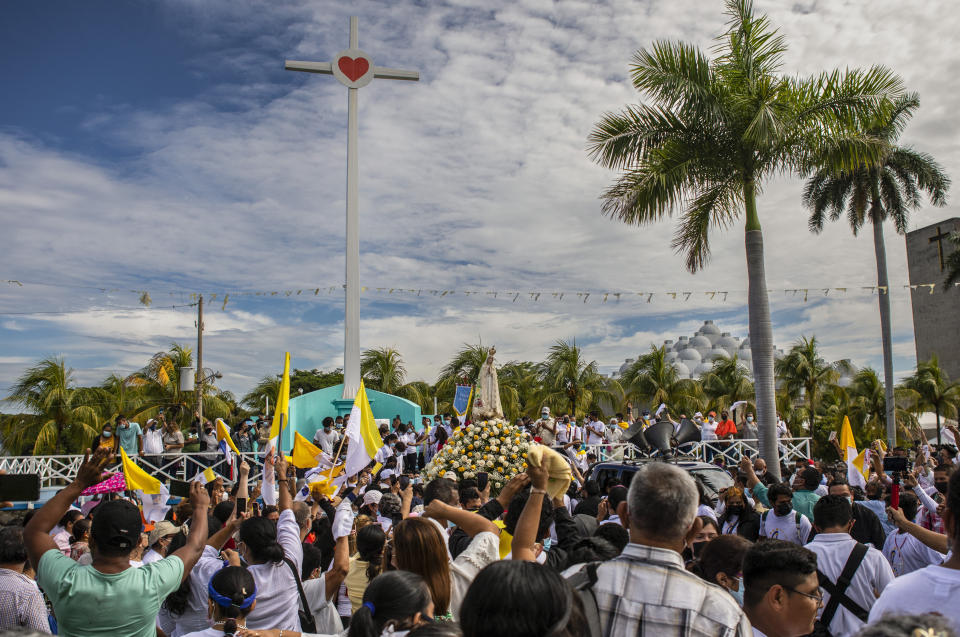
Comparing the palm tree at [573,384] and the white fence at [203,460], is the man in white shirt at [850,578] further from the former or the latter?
the palm tree at [573,384]

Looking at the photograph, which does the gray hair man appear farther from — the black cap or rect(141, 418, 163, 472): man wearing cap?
rect(141, 418, 163, 472): man wearing cap

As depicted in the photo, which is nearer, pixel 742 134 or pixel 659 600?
pixel 659 600

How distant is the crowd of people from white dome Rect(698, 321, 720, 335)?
90.8 meters

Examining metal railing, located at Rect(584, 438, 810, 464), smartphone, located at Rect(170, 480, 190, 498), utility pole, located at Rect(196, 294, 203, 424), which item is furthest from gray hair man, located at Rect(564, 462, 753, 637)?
utility pole, located at Rect(196, 294, 203, 424)

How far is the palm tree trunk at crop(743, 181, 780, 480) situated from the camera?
14.0 meters

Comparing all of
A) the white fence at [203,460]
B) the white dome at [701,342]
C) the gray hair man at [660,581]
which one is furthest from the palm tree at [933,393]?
the white dome at [701,342]

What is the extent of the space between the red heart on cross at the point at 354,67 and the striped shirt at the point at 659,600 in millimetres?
25500

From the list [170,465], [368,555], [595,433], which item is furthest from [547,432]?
[368,555]

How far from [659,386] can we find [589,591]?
3481 cm

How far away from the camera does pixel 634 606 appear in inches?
99.1

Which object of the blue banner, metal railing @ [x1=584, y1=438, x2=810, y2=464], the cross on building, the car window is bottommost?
metal railing @ [x1=584, y1=438, x2=810, y2=464]

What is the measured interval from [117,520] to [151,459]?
1416cm

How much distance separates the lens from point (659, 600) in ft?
8.18

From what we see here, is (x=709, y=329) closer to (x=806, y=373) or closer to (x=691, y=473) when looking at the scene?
(x=806, y=373)
